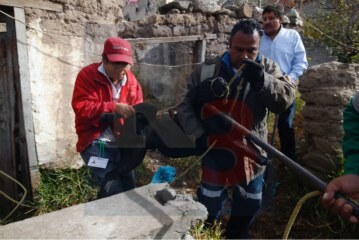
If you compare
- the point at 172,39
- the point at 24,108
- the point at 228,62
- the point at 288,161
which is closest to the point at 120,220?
the point at 288,161

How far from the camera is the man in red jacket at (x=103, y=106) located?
2.87m

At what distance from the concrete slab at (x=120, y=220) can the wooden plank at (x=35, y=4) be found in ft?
7.75

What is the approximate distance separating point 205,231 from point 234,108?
3.81 ft

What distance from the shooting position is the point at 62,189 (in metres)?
4.15

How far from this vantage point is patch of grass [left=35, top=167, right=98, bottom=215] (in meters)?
4.02

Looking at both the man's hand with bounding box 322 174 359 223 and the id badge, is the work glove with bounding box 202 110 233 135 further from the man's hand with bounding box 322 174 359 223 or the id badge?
the man's hand with bounding box 322 174 359 223

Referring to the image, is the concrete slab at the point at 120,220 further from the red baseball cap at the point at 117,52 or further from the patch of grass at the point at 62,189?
the patch of grass at the point at 62,189

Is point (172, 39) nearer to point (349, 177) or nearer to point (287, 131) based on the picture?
point (287, 131)

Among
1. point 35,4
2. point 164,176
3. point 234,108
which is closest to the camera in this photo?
point 234,108

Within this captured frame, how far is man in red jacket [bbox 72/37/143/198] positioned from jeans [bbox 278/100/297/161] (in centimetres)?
200

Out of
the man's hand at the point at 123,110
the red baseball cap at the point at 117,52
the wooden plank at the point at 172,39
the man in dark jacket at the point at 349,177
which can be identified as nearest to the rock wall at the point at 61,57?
the wooden plank at the point at 172,39

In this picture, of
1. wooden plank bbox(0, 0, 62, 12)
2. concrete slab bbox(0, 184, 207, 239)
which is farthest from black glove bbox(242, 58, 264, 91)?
wooden plank bbox(0, 0, 62, 12)

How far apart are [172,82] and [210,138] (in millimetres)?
3942

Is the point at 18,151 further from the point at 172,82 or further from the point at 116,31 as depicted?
the point at 172,82
